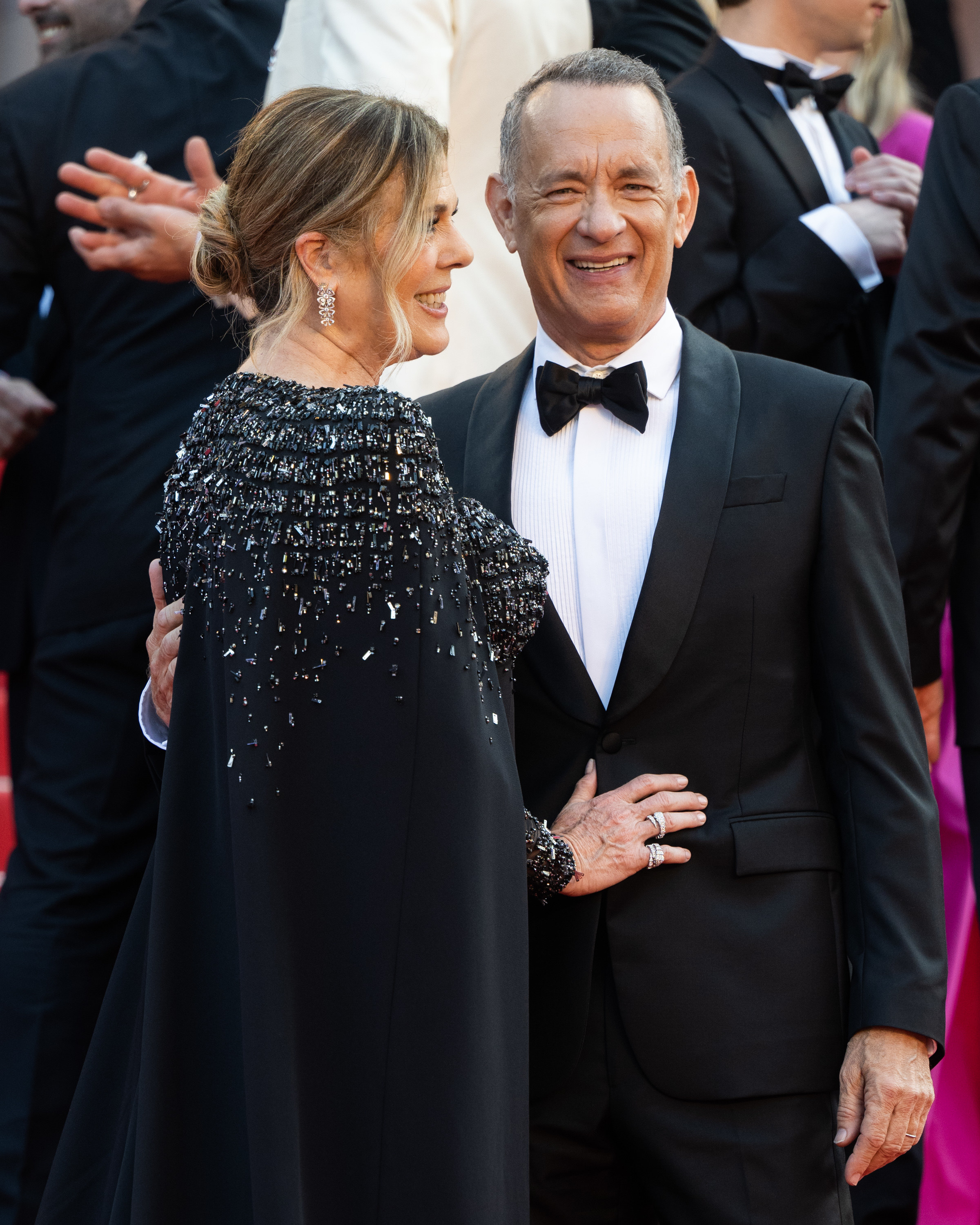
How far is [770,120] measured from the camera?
10.3ft

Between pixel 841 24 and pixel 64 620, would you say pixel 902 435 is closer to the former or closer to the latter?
pixel 841 24

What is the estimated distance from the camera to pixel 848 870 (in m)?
2.12

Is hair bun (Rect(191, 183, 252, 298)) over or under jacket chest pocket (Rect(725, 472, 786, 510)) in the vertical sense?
over

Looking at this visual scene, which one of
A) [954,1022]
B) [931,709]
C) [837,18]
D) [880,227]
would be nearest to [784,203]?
[880,227]

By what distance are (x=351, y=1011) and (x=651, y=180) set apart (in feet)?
4.25

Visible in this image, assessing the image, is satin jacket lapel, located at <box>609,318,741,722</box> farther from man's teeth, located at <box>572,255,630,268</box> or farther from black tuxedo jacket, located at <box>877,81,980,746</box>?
black tuxedo jacket, located at <box>877,81,980,746</box>

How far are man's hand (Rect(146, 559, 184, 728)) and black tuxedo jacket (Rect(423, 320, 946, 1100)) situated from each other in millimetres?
491

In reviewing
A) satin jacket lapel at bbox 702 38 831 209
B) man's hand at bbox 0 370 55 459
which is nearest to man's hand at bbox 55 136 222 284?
man's hand at bbox 0 370 55 459

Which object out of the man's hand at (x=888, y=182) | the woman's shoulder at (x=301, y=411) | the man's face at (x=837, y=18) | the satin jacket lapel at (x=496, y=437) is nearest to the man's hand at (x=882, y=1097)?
the satin jacket lapel at (x=496, y=437)

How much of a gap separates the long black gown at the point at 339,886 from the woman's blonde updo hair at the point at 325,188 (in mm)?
232

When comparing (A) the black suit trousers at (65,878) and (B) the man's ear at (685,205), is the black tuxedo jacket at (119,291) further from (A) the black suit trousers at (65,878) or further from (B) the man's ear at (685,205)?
(B) the man's ear at (685,205)

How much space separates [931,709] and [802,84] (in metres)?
1.35

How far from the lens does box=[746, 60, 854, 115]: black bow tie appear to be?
3.20m

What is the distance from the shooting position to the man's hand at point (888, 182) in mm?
3166
